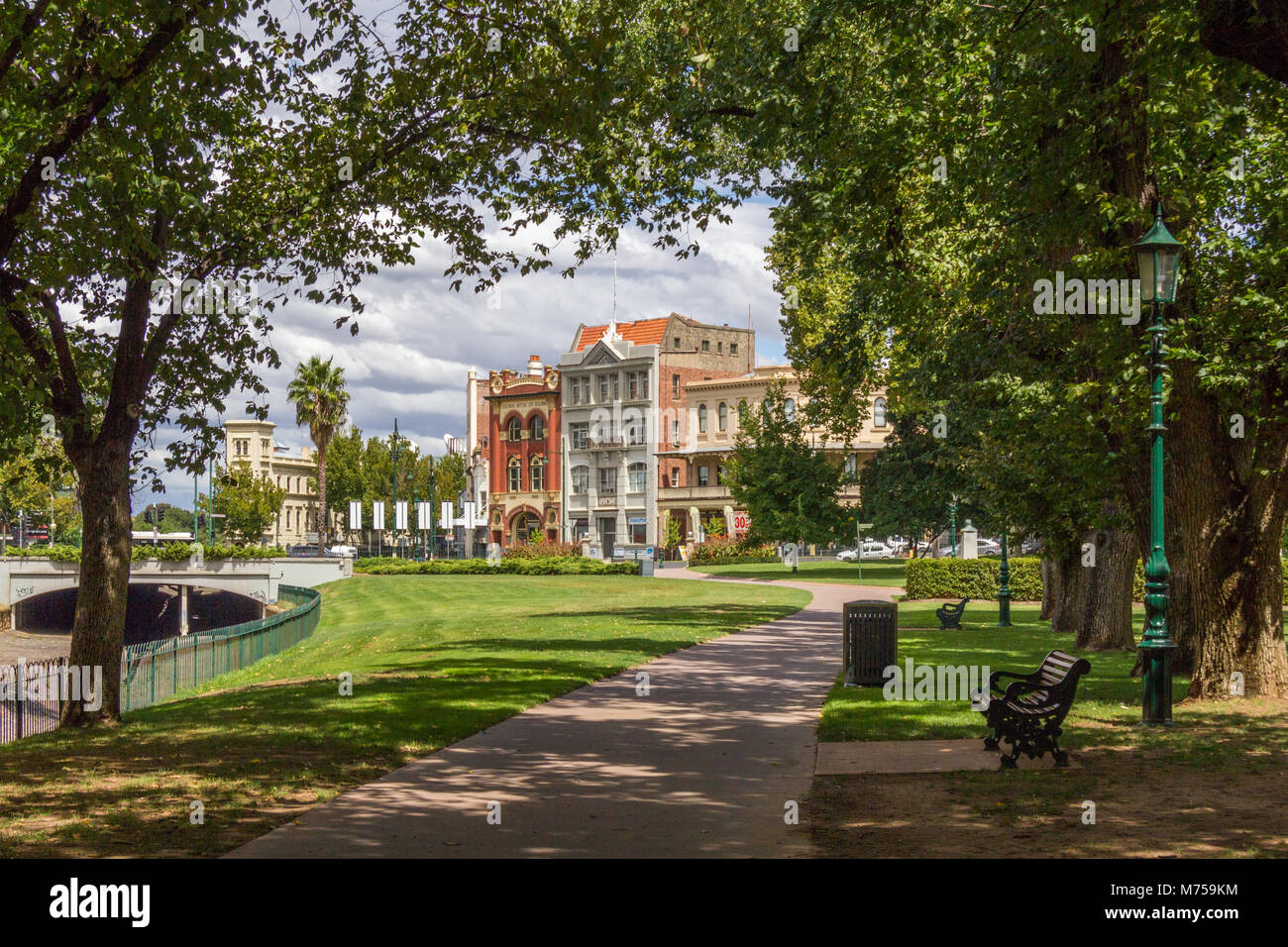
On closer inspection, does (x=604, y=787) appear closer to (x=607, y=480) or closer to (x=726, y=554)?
(x=726, y=554)

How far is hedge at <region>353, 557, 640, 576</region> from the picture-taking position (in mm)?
65188

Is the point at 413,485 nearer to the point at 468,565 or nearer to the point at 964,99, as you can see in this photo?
the point at 468,565

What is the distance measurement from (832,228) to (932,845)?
11310 mm

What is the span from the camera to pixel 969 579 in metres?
41.0

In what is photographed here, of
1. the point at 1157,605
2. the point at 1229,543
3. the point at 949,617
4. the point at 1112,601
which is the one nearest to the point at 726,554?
the point at 949,617

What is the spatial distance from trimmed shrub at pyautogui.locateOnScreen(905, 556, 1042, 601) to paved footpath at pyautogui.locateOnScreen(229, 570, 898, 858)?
25840 millimetres

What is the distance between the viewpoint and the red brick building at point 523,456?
95500mm

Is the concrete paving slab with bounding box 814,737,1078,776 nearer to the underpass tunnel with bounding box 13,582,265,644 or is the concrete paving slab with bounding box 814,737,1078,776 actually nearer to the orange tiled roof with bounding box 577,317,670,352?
the underpass tunnel with bounding box 13,582,265,644

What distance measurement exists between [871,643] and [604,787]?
755 centimetres

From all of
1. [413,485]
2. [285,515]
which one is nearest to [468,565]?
[413,485]

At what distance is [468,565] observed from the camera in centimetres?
6694

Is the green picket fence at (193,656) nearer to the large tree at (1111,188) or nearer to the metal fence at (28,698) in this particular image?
the metal fence at (28,698)

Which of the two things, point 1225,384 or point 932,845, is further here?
point 1225,384

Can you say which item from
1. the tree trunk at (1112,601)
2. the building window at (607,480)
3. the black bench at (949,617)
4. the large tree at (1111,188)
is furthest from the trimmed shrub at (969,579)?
the building window at (607,480)
